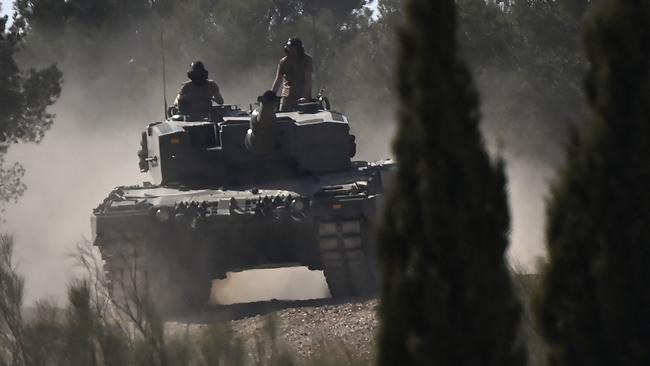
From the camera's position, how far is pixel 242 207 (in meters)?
15.5

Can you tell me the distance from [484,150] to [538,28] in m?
22.9

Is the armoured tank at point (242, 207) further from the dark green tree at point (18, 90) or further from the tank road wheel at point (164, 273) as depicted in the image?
the dark green tree at point (18, 90)

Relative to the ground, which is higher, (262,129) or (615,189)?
(262,129)

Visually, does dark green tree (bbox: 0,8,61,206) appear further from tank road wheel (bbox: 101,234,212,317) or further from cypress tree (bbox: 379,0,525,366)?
cypress tree (bbox: 379,0,525,366)

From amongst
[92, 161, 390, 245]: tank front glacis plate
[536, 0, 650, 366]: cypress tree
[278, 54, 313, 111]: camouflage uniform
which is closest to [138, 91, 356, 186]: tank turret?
[92, 161, 390, 245]: tank front glacis plate

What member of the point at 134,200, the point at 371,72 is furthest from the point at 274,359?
the point at 371,72

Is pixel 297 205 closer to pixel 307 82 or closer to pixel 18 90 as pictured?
pixel 307 82

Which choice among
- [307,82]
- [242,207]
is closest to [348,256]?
[242,207]

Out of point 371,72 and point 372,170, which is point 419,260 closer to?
point 372,170

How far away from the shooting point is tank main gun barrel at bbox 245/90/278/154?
16141 millimetres

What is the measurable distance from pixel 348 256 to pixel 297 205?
0.75 metres

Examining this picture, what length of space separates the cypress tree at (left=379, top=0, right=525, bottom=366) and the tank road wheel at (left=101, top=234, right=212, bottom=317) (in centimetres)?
875

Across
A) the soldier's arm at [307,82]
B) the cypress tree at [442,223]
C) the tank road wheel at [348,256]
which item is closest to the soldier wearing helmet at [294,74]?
the soldier's arm at [307,82]

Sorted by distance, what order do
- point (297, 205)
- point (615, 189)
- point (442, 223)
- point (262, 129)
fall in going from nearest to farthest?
point (442, 223) < point (615, 189) < point (297, 205) < point (262, 129)
